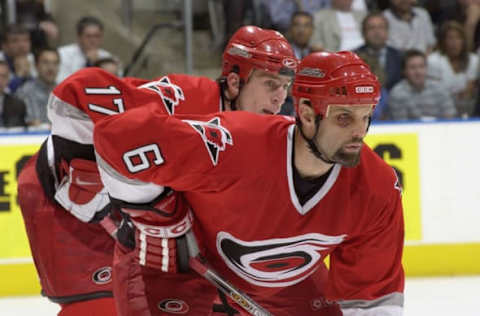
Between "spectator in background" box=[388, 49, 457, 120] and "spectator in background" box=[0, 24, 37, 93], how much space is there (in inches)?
94.1

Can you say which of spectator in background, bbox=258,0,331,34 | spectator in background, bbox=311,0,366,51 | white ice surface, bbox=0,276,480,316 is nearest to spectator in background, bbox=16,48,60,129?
white ice surface, bbox=0,276,480,316

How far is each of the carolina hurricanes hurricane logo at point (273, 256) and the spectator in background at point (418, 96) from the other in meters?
3.01

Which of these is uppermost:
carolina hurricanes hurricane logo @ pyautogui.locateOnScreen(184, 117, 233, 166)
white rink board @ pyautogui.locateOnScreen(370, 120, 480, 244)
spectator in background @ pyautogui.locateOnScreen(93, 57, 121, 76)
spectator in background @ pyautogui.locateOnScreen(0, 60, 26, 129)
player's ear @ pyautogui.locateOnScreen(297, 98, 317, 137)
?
player's ear @ pyautogui.locateOnScreen(297, 98, 317, 137)

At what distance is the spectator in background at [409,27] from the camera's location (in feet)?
20.7


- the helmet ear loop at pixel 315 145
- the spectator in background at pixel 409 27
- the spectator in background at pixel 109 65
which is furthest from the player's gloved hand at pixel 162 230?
the spectator in background at pixel 409 27

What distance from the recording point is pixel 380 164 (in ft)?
8.12

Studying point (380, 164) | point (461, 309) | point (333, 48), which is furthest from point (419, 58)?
point (380, 164)

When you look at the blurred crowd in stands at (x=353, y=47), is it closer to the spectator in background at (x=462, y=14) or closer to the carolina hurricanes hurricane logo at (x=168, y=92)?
the spectator in background at (x=462, y=14)

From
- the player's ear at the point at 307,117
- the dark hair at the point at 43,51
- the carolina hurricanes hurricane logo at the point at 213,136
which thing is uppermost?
the player's ear at the point at 307,117

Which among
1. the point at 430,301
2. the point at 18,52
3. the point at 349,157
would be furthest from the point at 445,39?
the point at 349,157

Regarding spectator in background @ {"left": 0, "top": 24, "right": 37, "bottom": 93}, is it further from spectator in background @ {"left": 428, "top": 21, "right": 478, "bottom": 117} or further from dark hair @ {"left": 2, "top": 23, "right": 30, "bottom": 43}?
spectator in background @ {"left": 428, "top": 21, "right": 478, "bottom": 117}

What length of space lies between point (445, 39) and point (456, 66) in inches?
9.0

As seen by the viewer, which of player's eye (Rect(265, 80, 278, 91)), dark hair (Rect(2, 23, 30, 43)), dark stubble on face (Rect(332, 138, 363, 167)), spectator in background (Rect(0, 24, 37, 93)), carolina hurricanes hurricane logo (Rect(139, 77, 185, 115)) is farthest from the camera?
dark hair (Rect(2, 23, 30, 43))

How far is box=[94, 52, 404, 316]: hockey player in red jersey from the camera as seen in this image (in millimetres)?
2307
